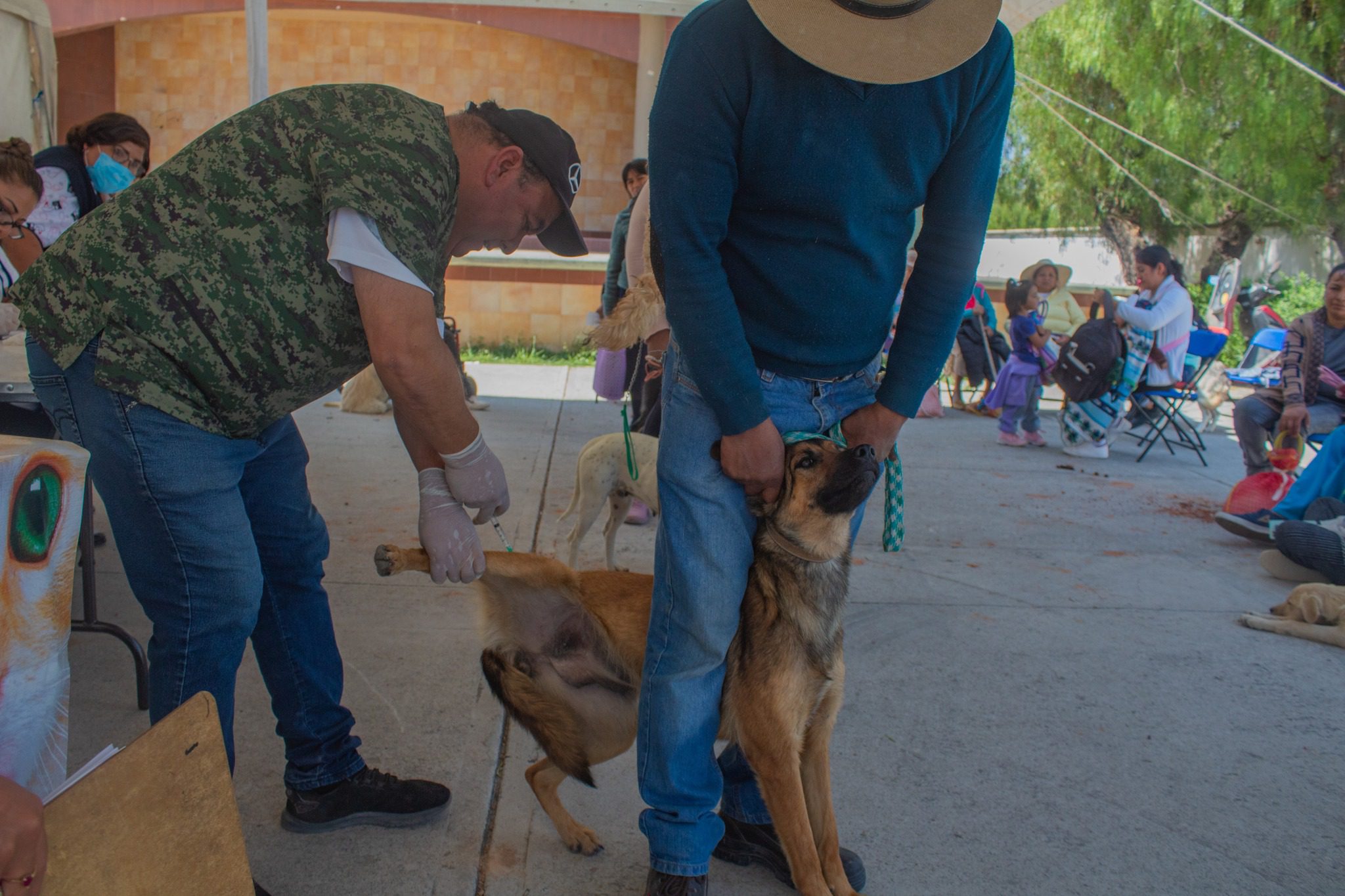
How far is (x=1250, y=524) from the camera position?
5.43 m

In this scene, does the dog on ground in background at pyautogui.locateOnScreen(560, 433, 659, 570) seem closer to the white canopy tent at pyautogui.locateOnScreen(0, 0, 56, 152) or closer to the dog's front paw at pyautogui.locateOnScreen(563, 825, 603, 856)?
the dog's front paw at pyautogui.locateOnScreen(563, 825, 603, 856)

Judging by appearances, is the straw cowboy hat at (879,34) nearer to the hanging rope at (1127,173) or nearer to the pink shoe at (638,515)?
the pink shoe at (638,515)

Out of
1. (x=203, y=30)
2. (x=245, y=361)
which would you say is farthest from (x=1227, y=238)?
(x=245, y=361)

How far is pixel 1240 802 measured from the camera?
2816 mm

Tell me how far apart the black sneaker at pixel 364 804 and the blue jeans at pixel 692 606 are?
0.68m

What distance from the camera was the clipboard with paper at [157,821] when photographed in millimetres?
1241

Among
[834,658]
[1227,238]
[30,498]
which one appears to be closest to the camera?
[30,498]

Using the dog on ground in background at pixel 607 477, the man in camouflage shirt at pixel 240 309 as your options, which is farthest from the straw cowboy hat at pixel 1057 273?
the man in camouflage shirt at pixel 240 309

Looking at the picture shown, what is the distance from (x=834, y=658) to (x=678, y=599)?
44cm

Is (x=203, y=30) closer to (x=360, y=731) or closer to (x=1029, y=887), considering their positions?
(x=360, y=731)

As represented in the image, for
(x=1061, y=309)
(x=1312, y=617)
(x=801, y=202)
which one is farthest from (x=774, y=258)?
(x=1061, y=309)

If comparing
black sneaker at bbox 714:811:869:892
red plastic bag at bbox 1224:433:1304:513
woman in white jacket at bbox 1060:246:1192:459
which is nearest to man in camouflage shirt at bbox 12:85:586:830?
black sneaker at bbox 714:811:869:892

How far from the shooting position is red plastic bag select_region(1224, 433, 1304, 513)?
19.0 ft

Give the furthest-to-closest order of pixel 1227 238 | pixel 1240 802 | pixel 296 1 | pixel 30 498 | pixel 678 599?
1. pixel 1227 238
2. pixel 296 1
3. pixel 1240 802
4. pixel 678 599
5. pixel 30 498
